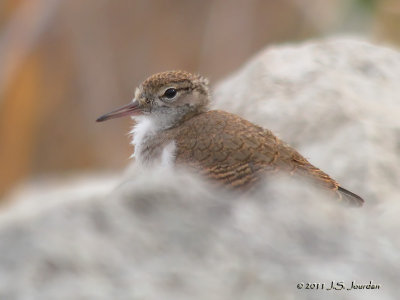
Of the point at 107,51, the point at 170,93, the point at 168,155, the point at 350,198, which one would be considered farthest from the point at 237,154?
the point at 107,51

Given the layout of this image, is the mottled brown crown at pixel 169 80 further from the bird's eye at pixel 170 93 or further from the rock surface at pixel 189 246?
the rock surface at pixel 189 246

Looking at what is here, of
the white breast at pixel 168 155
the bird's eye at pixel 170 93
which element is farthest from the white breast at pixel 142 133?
the white breast at pixel 168 155

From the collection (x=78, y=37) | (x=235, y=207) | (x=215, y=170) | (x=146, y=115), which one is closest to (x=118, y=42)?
(x=78, y=37)

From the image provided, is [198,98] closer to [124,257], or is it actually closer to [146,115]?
[146,115]

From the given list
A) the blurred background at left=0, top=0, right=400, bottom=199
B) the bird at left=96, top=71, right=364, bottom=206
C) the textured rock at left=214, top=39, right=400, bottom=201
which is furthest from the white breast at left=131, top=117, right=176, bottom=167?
the blurred background at left=0, top=0, right=400, bottom=199

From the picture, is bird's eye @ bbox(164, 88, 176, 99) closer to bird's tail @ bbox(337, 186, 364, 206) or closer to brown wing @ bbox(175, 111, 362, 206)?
brown wing @ bbox(175, 111, 362, 206)

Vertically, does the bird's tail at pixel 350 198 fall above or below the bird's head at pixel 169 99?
below
